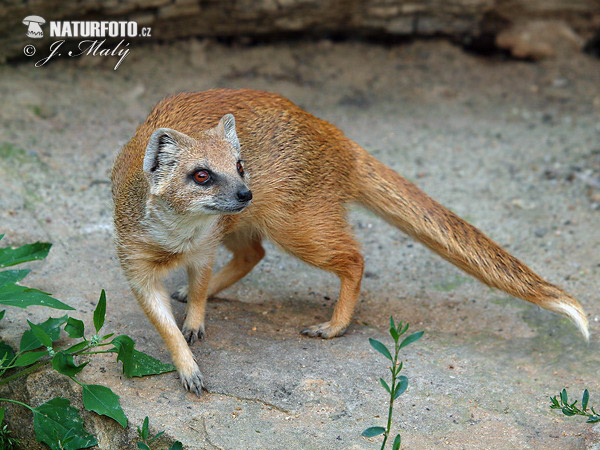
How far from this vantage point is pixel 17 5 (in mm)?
5492

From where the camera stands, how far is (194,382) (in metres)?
3.39

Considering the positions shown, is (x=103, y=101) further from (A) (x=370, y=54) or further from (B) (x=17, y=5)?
(A) (x=370, y=54)

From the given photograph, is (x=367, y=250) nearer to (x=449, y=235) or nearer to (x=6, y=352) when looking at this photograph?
(x=449, y=235)

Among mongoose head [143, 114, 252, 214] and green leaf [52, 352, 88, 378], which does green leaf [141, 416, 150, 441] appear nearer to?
green leaf [52, 352, 88, 378]

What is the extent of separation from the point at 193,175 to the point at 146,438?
1083mm

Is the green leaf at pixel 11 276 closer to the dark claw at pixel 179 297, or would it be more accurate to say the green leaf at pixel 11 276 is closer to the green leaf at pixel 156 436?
the green leaf at pixel 156 436

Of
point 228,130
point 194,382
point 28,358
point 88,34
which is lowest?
point 194,382

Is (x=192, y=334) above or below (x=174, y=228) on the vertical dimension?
below

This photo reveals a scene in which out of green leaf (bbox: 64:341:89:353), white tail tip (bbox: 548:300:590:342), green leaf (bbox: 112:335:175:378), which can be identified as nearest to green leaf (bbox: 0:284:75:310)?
green leaf (bbox: 64:341:89:353)

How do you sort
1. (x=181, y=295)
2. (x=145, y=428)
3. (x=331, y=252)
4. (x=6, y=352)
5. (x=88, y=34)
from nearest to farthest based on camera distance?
(x=145, y=428) < (x=6, y=352) < (x=331, y=252) < (x=181, y=295) < (x=88, y=34)

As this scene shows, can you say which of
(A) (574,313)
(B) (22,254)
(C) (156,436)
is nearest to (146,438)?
(C) (156,436)

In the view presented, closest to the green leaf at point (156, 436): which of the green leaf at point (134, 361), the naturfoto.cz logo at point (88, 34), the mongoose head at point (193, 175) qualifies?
the green leaf at point (134, 361)

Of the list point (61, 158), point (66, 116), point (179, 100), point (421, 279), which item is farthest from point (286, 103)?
point (66, 116)

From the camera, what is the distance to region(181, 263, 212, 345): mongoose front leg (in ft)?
12.4
